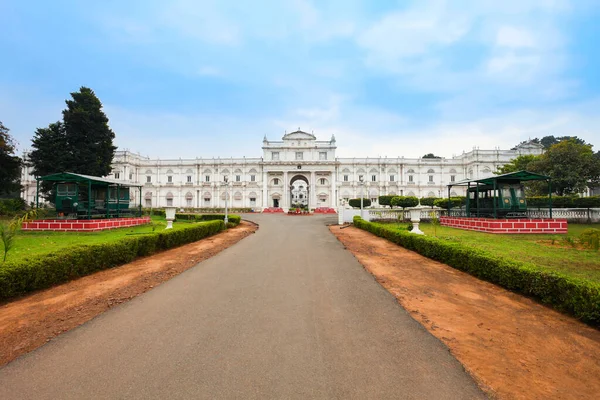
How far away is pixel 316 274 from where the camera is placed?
700 cm

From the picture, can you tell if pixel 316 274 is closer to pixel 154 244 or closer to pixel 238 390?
pixel 238 390

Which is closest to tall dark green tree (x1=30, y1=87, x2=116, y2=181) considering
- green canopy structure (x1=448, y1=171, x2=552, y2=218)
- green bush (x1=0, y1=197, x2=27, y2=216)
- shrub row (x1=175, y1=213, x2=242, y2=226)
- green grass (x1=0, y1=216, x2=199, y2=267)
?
green bush (x1=0, y1=197, x2=27, y2=216)

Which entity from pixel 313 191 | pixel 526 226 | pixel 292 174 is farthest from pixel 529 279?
pixel 292 174

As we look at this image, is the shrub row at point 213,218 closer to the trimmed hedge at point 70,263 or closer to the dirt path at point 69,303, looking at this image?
the trimmed hedge at point 70,263

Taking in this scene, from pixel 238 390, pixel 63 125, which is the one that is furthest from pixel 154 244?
pixel 63 125

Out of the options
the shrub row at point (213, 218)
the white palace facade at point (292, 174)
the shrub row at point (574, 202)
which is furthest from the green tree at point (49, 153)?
the shrub row at point (574, 202)

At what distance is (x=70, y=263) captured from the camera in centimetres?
629

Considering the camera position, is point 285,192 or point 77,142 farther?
point 285,192

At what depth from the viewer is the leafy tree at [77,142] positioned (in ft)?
103

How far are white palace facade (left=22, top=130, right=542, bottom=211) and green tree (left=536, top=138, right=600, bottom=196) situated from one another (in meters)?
31.5

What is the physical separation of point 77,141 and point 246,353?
39.5 metres

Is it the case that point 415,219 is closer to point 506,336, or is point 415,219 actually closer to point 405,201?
point 506,336

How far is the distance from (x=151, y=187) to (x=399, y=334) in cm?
6827

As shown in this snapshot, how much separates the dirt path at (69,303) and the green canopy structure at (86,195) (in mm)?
11070
